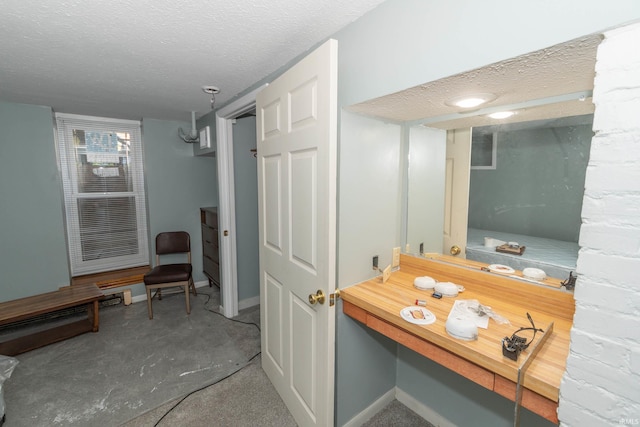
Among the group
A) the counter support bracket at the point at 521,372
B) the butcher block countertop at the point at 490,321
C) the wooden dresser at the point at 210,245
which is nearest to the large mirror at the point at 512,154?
the butcher block countertop at the point at 490,321

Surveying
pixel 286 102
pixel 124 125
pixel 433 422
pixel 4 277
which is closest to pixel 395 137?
pixel 286 102

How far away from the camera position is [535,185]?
135 cm

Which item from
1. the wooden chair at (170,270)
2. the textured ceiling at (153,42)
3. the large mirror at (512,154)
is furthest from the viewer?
the wooden chair at (170,270)

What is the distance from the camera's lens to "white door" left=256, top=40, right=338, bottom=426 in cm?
124

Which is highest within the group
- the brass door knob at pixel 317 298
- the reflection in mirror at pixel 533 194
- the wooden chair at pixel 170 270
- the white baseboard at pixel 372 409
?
the reflection in mirror at pixel 533 194

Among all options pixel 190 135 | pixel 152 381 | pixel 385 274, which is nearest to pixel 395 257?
pixel 385 274

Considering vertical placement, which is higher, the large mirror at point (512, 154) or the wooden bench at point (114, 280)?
the large mirror at point (512, 154)

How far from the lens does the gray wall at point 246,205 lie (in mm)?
3074

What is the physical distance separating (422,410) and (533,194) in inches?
56.1

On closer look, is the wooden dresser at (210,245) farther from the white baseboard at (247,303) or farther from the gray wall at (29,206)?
the gray wall at (29,206)

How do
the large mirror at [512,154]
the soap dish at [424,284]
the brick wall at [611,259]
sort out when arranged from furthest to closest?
the soap dish at [424,284] → the large mirror at [512,154] → the brick wall at [611,259]

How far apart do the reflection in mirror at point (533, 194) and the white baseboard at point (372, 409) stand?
1.07m

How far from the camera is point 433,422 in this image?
1.67 m

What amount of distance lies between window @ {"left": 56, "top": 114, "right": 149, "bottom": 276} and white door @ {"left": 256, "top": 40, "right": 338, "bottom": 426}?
2592 mm
